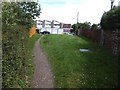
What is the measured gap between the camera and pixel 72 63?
14.3 m

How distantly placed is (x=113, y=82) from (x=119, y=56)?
21.0 feet

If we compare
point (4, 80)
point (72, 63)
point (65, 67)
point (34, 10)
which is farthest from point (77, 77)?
point (34, 10)

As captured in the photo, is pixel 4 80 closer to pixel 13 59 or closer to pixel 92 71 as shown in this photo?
pixel 13 59

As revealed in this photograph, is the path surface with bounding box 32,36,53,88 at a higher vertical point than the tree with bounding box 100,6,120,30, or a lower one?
lower

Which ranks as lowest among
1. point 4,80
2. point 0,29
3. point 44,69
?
point 44,69

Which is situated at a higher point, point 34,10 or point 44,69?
point 34,10

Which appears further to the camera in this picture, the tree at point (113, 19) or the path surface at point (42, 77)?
the tree at point (113, 19)

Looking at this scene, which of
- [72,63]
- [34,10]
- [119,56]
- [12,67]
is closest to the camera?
[12,67]

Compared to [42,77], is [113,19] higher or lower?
higher

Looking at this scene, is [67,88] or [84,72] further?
[84,72]

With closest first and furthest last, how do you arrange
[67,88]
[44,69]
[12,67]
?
[12,67] < [67,88] < [44,69]

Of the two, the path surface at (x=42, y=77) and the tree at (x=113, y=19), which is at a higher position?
the tree at (x=113, y=19)

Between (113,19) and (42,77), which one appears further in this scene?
(113,19)

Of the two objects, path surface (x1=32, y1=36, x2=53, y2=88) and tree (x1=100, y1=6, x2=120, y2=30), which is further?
tree (x1=100, y1=6, x2=120, y2=30)
